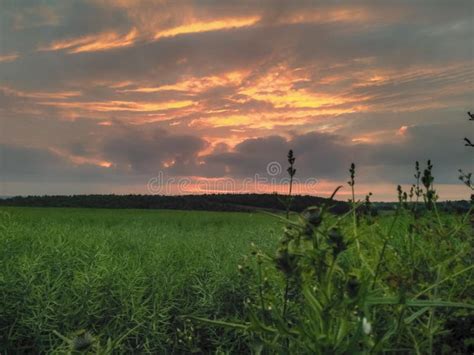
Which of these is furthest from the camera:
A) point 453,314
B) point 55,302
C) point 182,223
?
point 182,223

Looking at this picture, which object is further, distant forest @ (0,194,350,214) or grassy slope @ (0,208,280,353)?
distant forest @ (0,194,350,214)

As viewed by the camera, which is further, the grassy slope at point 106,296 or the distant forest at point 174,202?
the distant forest at point 174,202

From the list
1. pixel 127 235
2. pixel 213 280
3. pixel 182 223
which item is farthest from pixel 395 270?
pixel 182 223

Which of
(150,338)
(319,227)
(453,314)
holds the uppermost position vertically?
(319,227)

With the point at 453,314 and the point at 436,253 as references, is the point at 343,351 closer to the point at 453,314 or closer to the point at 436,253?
the point at 453,314

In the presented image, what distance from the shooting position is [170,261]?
237 inches

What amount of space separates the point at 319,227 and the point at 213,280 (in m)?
3.32

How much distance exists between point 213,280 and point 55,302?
61.2 inches

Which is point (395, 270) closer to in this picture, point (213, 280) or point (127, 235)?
point (213, 280)

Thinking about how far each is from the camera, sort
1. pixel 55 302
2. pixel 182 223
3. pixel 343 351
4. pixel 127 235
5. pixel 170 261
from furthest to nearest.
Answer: pixel 182 223 → pixel 127 235 → pixel 170 261 → pixel 55 302 → pixel 343 351

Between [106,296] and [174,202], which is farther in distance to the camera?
[174,202]

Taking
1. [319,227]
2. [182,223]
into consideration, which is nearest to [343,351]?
[319,227]

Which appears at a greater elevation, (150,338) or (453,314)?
(453,314)

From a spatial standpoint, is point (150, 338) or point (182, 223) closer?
point (150, 338)
